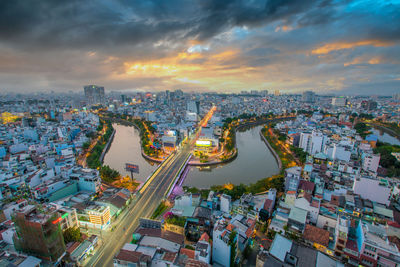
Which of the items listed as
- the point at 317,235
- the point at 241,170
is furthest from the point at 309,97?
the point at 317,235

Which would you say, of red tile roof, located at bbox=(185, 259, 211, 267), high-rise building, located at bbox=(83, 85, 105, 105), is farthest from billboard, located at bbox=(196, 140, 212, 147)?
high-rise building, located at bbox=(83, 85, 105, 105)

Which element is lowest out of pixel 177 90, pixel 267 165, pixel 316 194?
pixel 267 165

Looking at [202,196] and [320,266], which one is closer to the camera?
[320,266]

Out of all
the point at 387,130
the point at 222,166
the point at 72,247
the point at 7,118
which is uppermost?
the point at 7,118

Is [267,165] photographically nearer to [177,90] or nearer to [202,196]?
[202,196]

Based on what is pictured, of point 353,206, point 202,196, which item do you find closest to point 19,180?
point 202,196

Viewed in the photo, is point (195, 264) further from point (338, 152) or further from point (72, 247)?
point (338, 152)
